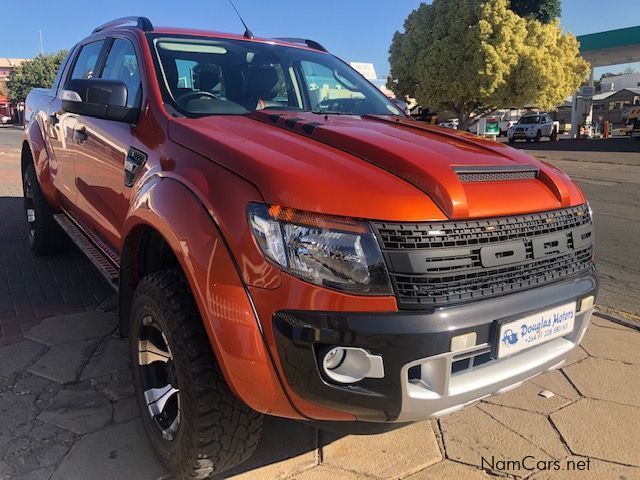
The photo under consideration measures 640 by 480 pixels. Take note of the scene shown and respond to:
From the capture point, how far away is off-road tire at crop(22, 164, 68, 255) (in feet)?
16.4

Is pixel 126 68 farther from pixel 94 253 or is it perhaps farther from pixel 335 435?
pixel 335 435

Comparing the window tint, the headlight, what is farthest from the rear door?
the headlight

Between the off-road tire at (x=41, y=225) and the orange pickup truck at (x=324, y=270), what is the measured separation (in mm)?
2674

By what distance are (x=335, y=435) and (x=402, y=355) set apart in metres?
1.11

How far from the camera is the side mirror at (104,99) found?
2.63 meters

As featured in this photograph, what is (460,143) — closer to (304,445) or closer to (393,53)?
(304,445)

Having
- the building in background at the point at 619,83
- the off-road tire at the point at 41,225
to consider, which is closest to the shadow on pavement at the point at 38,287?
the off-road tire at the point at 41,225

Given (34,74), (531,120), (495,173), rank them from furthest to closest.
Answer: (34,74), (531,120), (495,173)

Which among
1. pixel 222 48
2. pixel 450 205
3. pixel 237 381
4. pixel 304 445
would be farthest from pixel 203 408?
pixel 222 48

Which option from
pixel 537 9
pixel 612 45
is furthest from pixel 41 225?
pixel 612 45

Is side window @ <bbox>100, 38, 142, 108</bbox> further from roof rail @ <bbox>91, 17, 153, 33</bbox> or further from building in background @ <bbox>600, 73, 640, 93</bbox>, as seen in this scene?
building in background @ <bbox>600, 73, 640, 93</bbox>

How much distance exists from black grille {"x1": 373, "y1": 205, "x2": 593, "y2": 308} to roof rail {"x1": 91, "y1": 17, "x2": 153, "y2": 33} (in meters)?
2.21

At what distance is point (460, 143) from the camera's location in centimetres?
249

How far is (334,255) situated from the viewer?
174 cm
